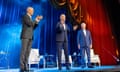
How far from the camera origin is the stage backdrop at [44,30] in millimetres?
6449

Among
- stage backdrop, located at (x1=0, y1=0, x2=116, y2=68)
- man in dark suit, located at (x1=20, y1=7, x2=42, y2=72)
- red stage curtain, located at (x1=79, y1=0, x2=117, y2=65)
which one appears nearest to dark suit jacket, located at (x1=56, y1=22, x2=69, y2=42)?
man in dark suit, located at (x1=20, y1=7, x2=42, y2=72)

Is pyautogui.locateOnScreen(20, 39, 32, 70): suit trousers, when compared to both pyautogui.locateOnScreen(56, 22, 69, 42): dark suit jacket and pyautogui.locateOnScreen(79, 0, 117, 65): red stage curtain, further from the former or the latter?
pyautogui.locateOnScreen(79, 0, 117, 65): red stage curtain

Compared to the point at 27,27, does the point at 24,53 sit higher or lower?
lower

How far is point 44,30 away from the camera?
7.07 meters

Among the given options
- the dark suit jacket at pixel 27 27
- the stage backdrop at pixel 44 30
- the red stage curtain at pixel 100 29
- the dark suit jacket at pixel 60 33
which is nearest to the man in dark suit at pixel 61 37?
the dark suit jacket at pixel 60 33

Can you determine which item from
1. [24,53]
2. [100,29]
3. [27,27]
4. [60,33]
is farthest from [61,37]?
[100,29]

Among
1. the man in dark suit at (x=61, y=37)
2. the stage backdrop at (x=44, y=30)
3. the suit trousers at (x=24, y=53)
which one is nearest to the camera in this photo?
the suit trousers at (x=24, y=53)

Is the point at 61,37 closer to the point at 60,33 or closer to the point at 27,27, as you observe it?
the point at 60,33

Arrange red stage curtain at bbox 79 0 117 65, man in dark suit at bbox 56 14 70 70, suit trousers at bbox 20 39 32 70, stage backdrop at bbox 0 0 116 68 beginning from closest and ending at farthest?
suit trousers at bbox 20 39 32 70
man in dark suit at bbox 56 14 70 70
stage backdrop at bbox 0 0 116 68
red stage curtain at bbox 79 0 117 65

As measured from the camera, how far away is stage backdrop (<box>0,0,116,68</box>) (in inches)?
254

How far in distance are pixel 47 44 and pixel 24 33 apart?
2.90 m

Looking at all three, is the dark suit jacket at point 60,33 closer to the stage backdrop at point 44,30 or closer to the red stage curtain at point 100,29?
the stage backdrop at point 44,30

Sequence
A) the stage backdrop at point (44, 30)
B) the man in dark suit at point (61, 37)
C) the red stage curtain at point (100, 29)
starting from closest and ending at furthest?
the man in dark suit at point (61, 37)
the stage backdrop at point (44, 30)
the red stage curtain at point (100, 29)

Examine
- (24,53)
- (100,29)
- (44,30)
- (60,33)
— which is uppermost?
(100,29)
